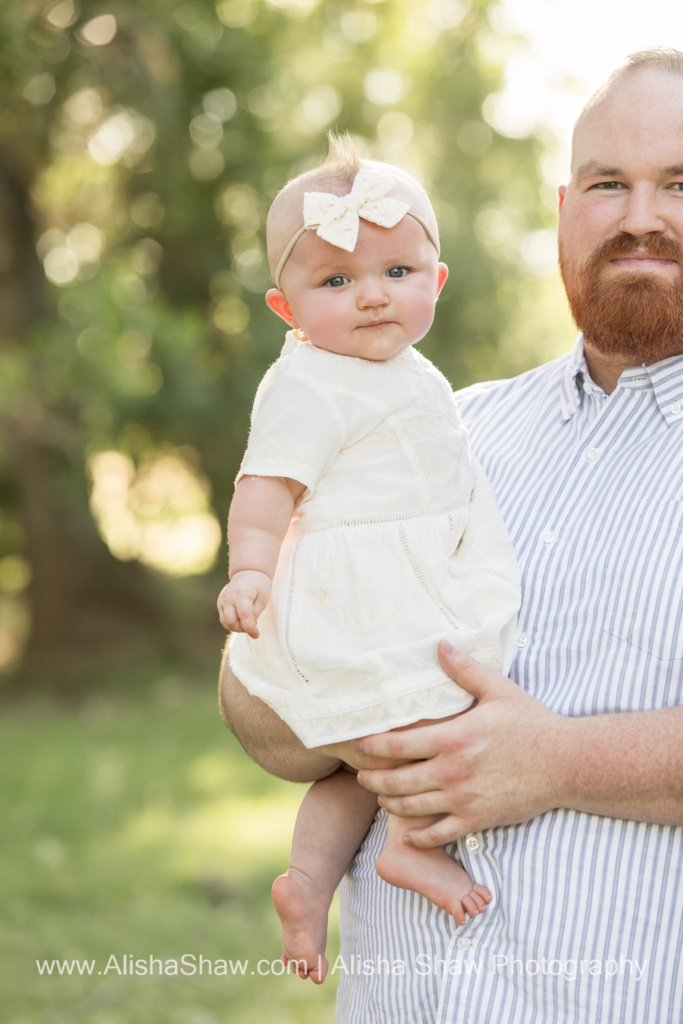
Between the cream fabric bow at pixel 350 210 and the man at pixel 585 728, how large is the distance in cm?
64

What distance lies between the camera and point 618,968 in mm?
1705

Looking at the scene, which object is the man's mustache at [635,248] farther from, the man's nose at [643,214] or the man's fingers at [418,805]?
the man's fingers at [418,805]

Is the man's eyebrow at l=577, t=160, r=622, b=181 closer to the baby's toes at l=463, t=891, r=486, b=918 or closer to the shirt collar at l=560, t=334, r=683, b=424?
the shirt collar at l=560, t=334, r=683, b=424

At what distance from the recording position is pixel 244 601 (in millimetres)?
1647

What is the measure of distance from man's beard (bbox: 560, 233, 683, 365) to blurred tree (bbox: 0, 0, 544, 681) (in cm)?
451

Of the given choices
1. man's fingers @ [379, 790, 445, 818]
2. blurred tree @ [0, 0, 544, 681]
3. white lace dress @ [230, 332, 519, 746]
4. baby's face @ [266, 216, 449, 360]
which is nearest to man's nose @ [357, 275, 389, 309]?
baby's face @ [266, 216, 449, 360]

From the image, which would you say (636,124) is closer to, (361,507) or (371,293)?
(371,293)

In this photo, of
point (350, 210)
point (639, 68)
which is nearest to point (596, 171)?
point (639, 68)

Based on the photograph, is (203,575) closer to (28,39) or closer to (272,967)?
(28,39)

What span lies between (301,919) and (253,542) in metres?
0.83

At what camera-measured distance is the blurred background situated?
4746mm

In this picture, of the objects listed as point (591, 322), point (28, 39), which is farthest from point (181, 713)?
point (591, 322)

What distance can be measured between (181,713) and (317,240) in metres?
6.67

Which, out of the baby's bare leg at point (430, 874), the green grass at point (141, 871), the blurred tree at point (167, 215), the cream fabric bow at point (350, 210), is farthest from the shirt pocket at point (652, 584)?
the blurred tree at point (167, 215)
